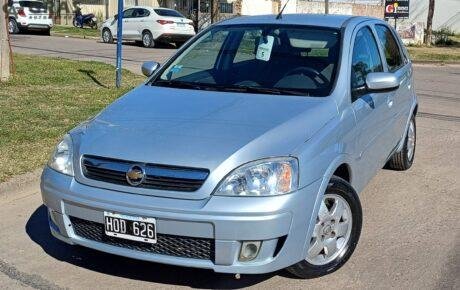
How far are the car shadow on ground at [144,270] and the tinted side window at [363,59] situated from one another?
159cm

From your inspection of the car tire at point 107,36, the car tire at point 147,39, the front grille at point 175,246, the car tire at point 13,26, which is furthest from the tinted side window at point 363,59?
the car tire at point 13,26

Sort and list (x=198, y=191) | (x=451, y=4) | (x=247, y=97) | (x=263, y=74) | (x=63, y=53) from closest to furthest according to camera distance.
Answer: (x=198, y=191), (x=247, y=97), (x=263, y=74), (x=63, y=53), (x=451, y=4)

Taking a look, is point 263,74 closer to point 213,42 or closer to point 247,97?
point 247,97

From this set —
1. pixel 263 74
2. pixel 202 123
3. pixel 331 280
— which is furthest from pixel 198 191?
pixel 263 74

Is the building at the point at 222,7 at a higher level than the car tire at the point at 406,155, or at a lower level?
higher

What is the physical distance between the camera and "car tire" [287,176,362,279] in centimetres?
393

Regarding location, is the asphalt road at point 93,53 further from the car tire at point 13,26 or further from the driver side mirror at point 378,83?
the driver side mirror at point 378,83

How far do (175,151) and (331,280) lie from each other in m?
1.33

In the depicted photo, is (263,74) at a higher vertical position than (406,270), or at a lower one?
higher

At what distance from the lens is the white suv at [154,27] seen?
24.6 metres

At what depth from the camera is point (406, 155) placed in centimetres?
662

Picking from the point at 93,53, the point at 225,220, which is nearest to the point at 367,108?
the point at 225,220

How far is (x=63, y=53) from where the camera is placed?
20172 millimetres

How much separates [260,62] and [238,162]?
1563 mm
